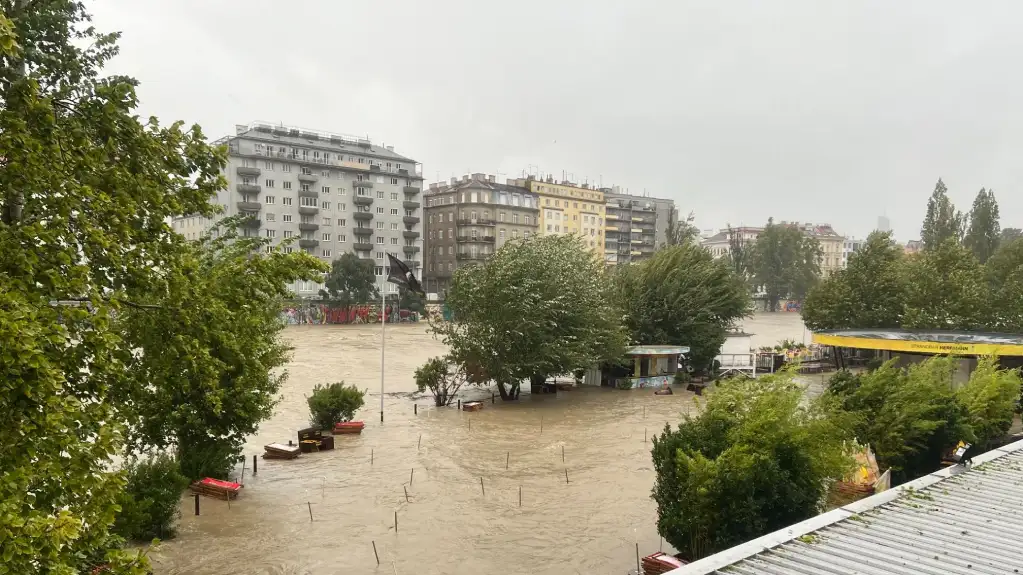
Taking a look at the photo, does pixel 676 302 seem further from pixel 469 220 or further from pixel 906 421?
pixel 469 220

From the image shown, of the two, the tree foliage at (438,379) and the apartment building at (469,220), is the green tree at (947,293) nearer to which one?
the tree foliage at (438,379)

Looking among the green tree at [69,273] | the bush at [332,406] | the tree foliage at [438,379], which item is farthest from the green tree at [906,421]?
the tree foliage at [438,379]

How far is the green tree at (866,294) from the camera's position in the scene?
45.0m

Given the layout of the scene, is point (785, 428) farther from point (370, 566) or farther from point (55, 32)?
point (55, 32)

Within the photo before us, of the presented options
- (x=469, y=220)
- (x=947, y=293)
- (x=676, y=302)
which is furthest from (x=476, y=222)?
(x=947, y=293)

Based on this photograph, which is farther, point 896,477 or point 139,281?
point 896,477

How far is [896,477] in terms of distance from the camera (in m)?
15.3

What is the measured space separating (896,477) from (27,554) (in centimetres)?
1576

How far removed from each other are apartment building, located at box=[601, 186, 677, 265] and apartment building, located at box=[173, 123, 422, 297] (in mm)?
47677

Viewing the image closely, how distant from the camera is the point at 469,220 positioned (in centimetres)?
10400

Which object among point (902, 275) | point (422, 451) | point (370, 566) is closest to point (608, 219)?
point (902, 275)

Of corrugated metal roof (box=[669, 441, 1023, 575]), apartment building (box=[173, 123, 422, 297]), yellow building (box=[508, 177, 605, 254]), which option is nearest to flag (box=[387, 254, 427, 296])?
corrugated metal roof (box=[669, 441, 1023, 575])

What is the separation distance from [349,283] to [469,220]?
1030 inches

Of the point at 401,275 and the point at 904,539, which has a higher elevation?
the point at 401,275
